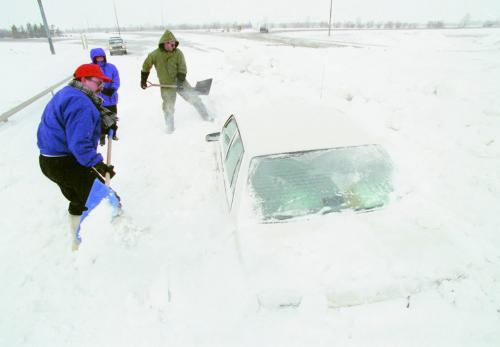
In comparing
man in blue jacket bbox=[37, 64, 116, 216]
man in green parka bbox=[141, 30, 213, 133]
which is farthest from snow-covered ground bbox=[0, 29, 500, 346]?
man in green parka bbox=[141, 30, 213, 133]

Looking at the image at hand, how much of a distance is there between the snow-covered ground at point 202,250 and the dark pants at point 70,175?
1.15ft

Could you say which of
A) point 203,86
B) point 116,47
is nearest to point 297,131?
point 203,86

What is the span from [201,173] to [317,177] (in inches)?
96.4

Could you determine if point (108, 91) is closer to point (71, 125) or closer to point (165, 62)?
point (165, 62)

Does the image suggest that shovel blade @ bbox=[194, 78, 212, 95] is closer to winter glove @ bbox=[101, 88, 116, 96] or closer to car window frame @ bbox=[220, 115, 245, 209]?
winter glove @ bbox=[101, 88, 116, 96]

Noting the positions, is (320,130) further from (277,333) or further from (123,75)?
(123,75)

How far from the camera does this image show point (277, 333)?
71.4 inches

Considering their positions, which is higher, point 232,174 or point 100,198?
point 232,174

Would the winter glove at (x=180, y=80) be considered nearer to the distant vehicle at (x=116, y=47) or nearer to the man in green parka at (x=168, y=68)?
the man in green parka at (x=168, y=68)

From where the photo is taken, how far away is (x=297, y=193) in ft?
7.78

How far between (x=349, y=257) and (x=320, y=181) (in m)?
0.69

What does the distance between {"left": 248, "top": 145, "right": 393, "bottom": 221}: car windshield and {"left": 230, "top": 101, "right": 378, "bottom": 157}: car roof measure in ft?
0.24

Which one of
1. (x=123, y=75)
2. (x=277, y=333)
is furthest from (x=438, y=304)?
(x=123, y=75)

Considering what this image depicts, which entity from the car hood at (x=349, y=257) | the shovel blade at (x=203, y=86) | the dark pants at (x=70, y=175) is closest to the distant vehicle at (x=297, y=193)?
the car hood at (x=349, y=257)
